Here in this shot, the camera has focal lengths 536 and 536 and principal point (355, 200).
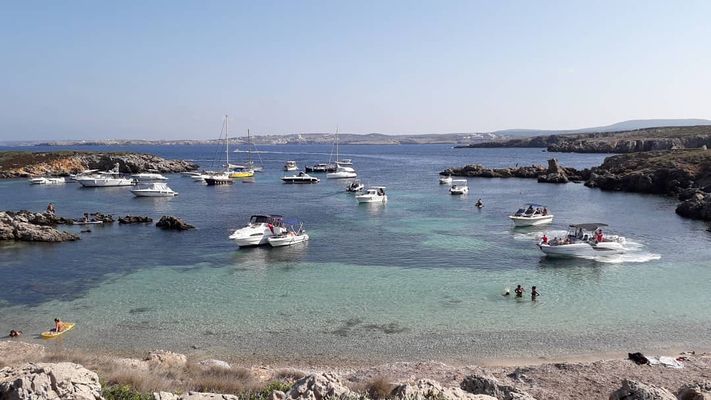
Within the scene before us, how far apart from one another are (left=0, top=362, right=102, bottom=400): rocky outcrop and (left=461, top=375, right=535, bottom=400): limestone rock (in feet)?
28.2

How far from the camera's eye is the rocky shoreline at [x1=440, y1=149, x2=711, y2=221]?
55.8m

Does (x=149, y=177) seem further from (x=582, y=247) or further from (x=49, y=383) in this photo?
(x=49, y=383)

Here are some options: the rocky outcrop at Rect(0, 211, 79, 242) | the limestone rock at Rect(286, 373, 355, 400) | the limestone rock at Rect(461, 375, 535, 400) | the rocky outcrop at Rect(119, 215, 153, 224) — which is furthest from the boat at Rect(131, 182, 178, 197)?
the limestone rock at Rect(286, 373, 355, 400)

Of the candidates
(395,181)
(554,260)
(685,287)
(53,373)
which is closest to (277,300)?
(53,373)

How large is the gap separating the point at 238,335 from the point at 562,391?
1299 cm

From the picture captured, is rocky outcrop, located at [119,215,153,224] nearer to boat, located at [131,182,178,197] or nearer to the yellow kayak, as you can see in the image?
boat, located at [131,182,178,197]

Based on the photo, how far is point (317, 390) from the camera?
1136 cm

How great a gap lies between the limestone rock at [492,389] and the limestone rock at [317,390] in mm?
3655

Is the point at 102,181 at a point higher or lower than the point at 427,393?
lower

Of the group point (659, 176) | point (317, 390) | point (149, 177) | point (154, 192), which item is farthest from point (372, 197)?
point (317, 390)

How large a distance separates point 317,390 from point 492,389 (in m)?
4.62

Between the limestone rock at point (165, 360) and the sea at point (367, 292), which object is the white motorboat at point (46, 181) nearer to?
the sea at point (367, 292)

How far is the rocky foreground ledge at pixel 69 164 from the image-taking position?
344 feet

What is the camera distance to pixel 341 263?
116ft
